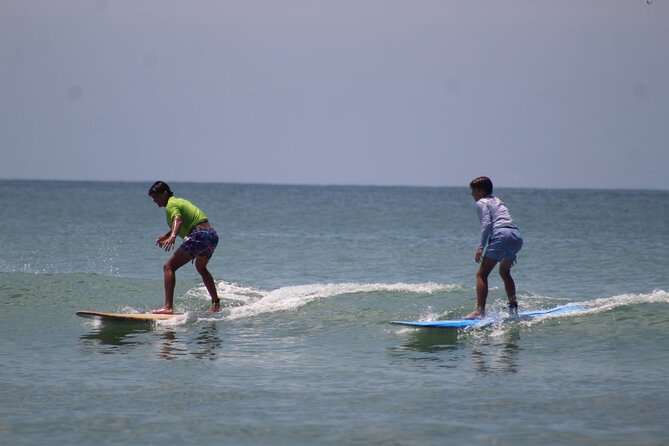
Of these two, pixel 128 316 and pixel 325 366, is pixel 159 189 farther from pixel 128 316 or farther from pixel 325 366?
pixel 325 366

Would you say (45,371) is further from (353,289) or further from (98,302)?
(353,289)

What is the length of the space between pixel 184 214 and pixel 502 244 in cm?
445

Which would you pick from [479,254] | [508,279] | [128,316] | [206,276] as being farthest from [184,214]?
[508,279]

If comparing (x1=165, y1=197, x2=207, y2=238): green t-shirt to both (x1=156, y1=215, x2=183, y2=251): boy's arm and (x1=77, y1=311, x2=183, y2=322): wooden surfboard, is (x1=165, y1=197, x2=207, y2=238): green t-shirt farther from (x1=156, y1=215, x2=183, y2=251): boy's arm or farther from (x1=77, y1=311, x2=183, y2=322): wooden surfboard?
(x1=77, y1=311, x2=183, y2=322): wooden surfboard

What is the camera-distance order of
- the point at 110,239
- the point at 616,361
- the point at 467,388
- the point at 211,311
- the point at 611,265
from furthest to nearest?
the point at 110,239 < the point at 611,265 < the point at 211,311 < the point at 616,361 < the point at 467,388

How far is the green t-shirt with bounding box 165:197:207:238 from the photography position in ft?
42.3

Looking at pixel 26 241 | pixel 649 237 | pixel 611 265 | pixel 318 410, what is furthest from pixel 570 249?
pixel 318 410

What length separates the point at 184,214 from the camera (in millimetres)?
13117

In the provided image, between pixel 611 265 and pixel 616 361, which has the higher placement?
pixel 611 265

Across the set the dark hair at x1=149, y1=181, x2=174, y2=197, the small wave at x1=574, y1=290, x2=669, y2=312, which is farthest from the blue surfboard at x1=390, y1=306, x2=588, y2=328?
the dark hair at x1=149, y1=181, x2=174, y2=197

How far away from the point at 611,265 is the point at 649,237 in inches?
567

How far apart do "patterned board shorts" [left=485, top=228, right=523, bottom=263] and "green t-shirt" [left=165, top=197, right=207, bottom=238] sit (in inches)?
161

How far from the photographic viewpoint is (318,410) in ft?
26.7

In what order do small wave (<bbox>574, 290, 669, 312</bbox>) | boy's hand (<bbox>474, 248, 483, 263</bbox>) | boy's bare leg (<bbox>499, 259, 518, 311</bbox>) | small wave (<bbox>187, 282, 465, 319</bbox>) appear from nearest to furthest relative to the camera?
boy's hand (<bbox>474, 248, 483, 263</bbox>) → boy's bare leg (<bbox>499, 259, 518, 311</bbox>) → small wave (<bbox>574, 290, 669, 312</bbox>) → small wave (<bbox>187, 282, 465, 319</bbox>)
